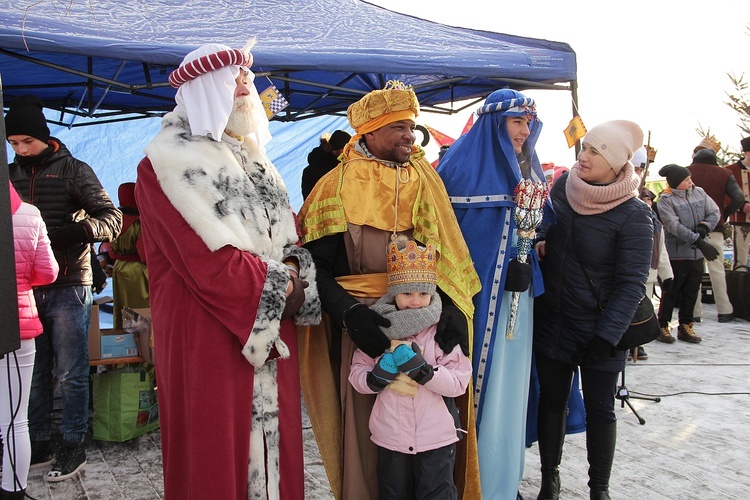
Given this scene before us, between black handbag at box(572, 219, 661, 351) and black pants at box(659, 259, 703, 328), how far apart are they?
491cm

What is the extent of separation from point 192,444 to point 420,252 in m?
1.12

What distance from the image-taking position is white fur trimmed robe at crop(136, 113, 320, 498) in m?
2.25

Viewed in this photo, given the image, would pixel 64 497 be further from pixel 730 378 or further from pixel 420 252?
pixel 730 378

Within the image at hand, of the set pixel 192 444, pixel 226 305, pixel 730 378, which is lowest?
pixel 730 378

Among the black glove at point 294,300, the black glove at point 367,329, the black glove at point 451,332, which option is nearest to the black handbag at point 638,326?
the black glove at point 451,332

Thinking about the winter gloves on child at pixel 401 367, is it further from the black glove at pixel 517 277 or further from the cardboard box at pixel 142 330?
the cardboard box at pixel 142 330

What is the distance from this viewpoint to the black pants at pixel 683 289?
7625 millimetres

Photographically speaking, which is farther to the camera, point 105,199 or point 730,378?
point 730,378

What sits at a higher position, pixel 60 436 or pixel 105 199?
pixel 105 199

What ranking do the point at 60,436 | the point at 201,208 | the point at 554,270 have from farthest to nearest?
the point at 60,436 < the point at 554,270 < the point at 201,208

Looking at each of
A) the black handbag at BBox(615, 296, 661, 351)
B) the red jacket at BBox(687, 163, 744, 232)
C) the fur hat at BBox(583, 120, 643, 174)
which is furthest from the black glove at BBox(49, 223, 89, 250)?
the red jacket at BBox(687, 163, 744, 232)

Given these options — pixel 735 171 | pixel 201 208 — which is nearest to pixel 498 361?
pixel 201 208

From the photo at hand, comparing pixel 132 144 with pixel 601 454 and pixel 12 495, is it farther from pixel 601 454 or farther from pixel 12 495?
pixel 601 454

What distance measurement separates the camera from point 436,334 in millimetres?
2656
